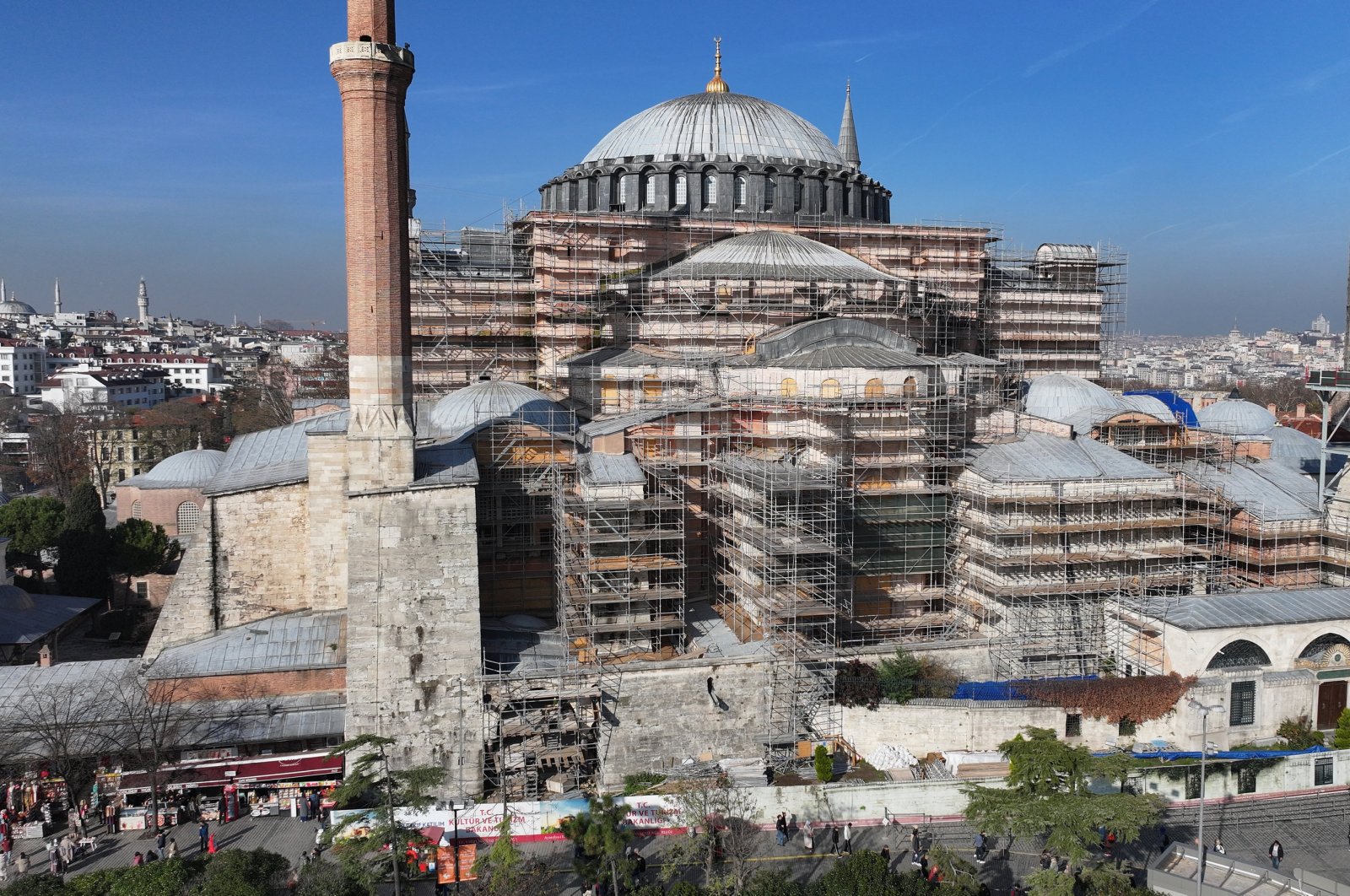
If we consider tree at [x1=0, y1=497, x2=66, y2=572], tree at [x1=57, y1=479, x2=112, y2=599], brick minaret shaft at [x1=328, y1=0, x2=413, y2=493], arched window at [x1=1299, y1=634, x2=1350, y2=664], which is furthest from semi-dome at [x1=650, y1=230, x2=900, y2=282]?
tree at [x1=0, y1=497, x2=66, y2=572]

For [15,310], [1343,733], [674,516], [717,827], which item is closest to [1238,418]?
[1343,733]

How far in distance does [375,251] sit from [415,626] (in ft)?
20.0

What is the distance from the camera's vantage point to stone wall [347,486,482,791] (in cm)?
1564

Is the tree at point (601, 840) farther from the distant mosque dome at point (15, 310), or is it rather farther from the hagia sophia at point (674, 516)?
the distant mosque dome at point (15, 310)

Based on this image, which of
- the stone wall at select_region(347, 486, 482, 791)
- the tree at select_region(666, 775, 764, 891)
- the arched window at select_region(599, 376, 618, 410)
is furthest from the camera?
the arched window at select_region(599, 376, 618, 410)

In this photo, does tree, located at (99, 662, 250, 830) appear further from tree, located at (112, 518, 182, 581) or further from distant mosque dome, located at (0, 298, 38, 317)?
distant mosque dome, located at (0, 298, 38, 317)

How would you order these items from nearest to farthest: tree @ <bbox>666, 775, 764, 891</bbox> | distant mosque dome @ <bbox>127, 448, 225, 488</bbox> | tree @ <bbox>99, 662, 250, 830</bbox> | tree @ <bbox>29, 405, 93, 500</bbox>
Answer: tree @ <bbox>666, 775, 764, 891</bbox>, tree @ <bbox>99, 662, 250, 830</bbox>, distant mosque dome @ <bbox>127, 448, 225, 488</bbox>, tree @ <bbox>29, 405, 93, 500</bbox>

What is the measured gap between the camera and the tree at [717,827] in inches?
502

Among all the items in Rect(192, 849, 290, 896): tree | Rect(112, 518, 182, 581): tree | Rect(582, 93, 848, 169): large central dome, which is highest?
Rect(582, 93, 848, 169): large central dome

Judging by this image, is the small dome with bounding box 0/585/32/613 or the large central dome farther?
the large central dome

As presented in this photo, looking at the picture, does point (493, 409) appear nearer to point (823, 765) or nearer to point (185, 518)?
point (823, 765)

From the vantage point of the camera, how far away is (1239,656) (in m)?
17.5

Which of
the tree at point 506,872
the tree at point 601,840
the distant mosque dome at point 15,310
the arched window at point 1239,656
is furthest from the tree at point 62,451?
the distant mosque dome at point 15,310

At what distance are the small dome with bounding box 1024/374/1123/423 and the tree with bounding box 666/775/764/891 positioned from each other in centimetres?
1424
